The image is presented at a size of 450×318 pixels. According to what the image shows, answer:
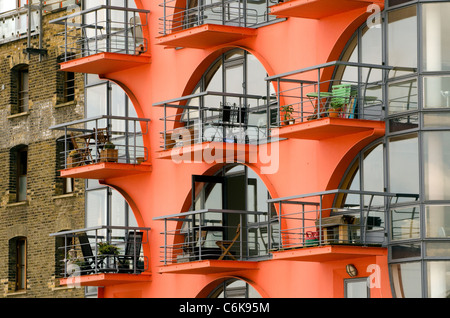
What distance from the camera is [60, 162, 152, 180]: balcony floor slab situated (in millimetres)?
34969

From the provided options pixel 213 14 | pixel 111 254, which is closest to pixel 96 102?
pixel 111 254

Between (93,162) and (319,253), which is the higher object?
(93,162)

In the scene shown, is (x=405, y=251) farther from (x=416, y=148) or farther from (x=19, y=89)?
(x=19, y=89)

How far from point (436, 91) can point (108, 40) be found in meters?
10.4

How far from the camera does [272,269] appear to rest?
1256 inches

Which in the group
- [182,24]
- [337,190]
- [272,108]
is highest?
[182,24]

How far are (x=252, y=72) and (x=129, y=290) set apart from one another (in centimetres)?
673

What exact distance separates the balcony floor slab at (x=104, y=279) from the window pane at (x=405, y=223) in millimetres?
8180

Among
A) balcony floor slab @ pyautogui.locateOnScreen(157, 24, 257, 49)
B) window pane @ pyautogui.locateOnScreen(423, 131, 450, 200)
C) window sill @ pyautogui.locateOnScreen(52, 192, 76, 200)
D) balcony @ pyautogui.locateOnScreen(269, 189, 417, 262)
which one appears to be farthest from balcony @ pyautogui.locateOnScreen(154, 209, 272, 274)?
window sill @ pyautogui.locateOnScreen(52, 192, 76, 200)

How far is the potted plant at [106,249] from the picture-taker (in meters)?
35.4

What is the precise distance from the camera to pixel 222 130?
108 ft
